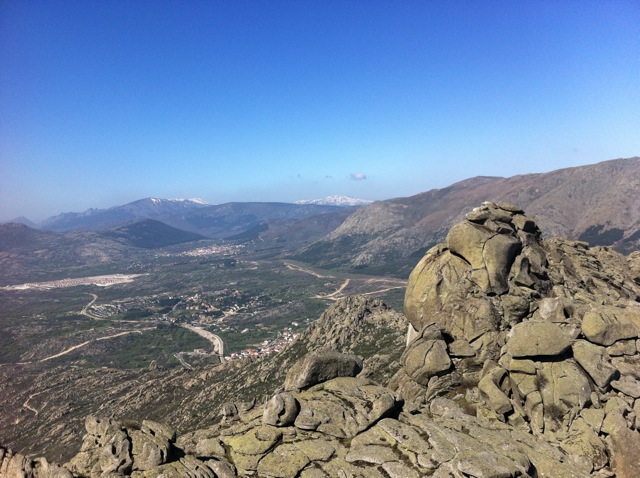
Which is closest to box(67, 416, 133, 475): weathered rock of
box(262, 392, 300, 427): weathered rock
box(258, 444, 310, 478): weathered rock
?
box(258, 444, 310, 478): weathered rock

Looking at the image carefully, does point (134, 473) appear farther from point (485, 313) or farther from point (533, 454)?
point (485, 313)

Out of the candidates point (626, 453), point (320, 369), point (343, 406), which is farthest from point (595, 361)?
point (320, 369)

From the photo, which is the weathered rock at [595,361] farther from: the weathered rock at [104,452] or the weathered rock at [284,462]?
the weathered rock at [104,452]

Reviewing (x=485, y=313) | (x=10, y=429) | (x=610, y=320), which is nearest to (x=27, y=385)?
(x=10, y=429)

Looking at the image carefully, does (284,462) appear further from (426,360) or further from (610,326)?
(610,326)

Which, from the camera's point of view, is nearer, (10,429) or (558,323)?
(558,323)

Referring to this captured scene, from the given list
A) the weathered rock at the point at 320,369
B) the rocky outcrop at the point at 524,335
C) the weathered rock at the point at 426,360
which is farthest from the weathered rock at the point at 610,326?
the weathered rock at the point at 320,369
